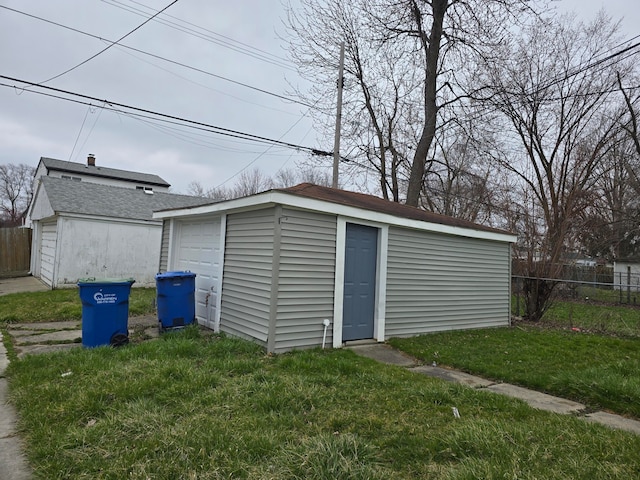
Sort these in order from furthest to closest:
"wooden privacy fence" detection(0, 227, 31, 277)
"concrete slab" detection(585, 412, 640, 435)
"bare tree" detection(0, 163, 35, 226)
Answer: "bare tree" detection(0, 163, 35, 226) < "wooden privacy fence" detection(0, 227, 31, 277) < "concrete slab" detection(585, 412, 640, 435)

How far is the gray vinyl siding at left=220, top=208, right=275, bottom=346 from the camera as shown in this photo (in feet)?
18.4

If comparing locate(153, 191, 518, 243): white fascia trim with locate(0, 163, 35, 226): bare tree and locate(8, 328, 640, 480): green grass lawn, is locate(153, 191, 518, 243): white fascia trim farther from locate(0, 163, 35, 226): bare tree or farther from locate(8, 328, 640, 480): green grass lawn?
locate(0, 163, 35, 226): bare tree

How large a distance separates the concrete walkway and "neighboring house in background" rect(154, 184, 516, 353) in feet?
1.75

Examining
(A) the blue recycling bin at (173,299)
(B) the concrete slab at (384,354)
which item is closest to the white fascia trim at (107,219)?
(A) the blue recycling bin at (173,299)

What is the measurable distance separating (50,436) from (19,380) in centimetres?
170

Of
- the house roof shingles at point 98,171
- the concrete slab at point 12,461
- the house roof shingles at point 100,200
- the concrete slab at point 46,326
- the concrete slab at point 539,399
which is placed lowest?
the concrete slab at point 46,326

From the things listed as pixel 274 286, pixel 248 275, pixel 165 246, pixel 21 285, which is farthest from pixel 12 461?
pixel 21 285

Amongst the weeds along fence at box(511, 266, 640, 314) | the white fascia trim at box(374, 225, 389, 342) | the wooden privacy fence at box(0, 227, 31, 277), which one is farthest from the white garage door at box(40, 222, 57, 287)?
the weeds along fence at box(511, 266, 640, 314)

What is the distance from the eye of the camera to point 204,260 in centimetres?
747

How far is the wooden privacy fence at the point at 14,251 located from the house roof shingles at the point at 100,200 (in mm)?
3534

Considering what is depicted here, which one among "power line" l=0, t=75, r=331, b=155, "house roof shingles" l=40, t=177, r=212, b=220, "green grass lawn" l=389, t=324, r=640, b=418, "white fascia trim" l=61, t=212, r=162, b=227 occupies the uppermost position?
"power line" l=0, t=75, r=331, b=155

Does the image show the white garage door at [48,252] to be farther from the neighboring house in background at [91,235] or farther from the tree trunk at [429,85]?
the tree trunk at [429,85]

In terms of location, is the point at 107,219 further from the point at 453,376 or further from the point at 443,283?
the point at 453,376

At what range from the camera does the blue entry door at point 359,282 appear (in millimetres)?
6340
